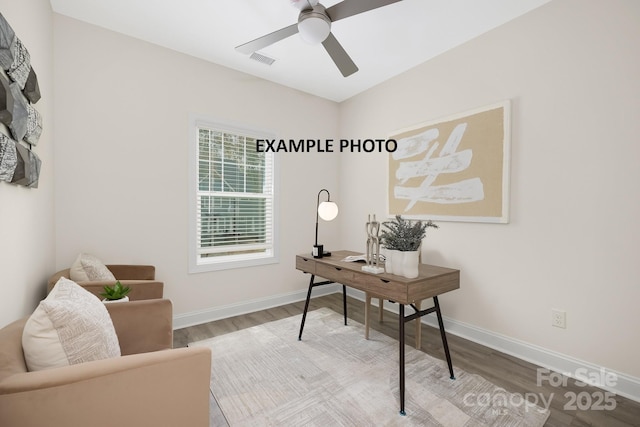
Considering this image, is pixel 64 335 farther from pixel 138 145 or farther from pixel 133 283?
pixel 138 145

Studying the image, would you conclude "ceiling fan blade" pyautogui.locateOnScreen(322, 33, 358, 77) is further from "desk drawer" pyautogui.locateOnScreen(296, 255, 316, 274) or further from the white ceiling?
"desk drawer" pyautogui.locateOnScreen(296, 255, 316, 274)

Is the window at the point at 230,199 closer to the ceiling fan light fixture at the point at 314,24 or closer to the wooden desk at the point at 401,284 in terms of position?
the wooden desk at the point at 401,284

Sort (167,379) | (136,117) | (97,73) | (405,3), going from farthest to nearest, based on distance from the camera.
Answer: (136,117), (97,73), (405,3), (167,379)

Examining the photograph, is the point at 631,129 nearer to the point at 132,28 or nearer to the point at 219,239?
the point at 219,239

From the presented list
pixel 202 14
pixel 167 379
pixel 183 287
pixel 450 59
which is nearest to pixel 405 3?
pixel 450 59

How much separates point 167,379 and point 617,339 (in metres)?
2.68

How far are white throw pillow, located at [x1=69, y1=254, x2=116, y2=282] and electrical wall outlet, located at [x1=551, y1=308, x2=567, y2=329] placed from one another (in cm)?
338

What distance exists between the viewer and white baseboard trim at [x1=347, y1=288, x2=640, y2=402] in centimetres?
183

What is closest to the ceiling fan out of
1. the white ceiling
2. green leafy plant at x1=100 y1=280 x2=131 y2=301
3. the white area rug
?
the white ceiling

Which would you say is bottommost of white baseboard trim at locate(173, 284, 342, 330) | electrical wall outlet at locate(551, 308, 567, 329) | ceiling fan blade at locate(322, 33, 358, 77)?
white baseboard trim at locate(173, 284, 342, 330)

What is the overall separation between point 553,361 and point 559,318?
33 cm

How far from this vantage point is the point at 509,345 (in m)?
2.36

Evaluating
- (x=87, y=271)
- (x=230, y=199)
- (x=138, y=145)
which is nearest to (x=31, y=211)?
(x=87, y=271)

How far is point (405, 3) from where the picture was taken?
213 cm
